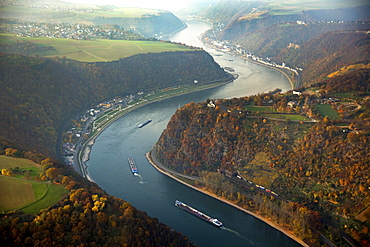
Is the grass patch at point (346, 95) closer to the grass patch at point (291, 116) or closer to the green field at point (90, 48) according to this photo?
the grass patch at point (291, 116)

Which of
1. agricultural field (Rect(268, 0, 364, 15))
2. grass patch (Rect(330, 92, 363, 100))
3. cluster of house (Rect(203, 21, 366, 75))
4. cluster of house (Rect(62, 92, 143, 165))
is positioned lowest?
cluster of house (Rect(62, 92, 143, 165))

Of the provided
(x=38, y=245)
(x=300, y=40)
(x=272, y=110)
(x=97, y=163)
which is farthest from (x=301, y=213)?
(x=300, y=40)

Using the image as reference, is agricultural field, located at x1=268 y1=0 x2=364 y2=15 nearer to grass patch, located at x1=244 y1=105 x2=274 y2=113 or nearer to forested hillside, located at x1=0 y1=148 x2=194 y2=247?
grass patch, located at x1=244 y1=105 x2=274 y2=113

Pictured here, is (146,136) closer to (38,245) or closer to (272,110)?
(272,110)

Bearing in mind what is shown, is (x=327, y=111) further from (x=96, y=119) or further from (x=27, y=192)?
(x=96, y=119)

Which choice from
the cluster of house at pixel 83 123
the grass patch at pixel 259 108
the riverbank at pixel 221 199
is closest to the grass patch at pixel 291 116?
the grass patch at pixel 259 108

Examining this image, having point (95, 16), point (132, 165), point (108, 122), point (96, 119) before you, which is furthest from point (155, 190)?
point (95, 16)

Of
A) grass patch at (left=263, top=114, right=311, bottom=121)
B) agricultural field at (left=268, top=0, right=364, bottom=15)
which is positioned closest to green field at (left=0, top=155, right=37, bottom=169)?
grass patch at (left=263, top=114, right=311, bottom=121)
